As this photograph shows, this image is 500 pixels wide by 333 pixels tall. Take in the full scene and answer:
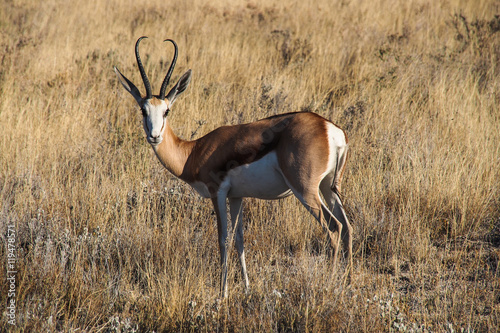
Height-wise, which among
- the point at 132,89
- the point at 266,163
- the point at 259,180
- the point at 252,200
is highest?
the point at 132,89

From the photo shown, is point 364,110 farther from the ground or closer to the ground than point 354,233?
farther from the ground

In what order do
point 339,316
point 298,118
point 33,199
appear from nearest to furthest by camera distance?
point 339,316 < point 298,118 < point 33,199

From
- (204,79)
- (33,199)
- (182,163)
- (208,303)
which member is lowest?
(208,303)

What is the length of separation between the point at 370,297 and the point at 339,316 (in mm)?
452

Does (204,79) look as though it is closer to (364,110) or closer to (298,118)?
(364,110)

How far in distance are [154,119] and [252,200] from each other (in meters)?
1.55

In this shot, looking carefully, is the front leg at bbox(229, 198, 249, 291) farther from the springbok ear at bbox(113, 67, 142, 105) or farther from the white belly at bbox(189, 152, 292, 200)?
the springbok ear at bbox(113, 67, 142, 105)

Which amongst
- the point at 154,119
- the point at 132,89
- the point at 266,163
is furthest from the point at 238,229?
the point at 132,89

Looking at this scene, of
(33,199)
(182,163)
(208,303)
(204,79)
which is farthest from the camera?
(204,79)

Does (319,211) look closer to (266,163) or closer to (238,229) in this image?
(266,163)

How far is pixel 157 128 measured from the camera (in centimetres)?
436

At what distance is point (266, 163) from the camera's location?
13.9 ft

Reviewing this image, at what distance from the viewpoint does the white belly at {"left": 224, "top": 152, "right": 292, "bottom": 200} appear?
4.23m

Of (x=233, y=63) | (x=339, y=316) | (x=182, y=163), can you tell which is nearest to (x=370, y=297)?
(x=339, y=316)
